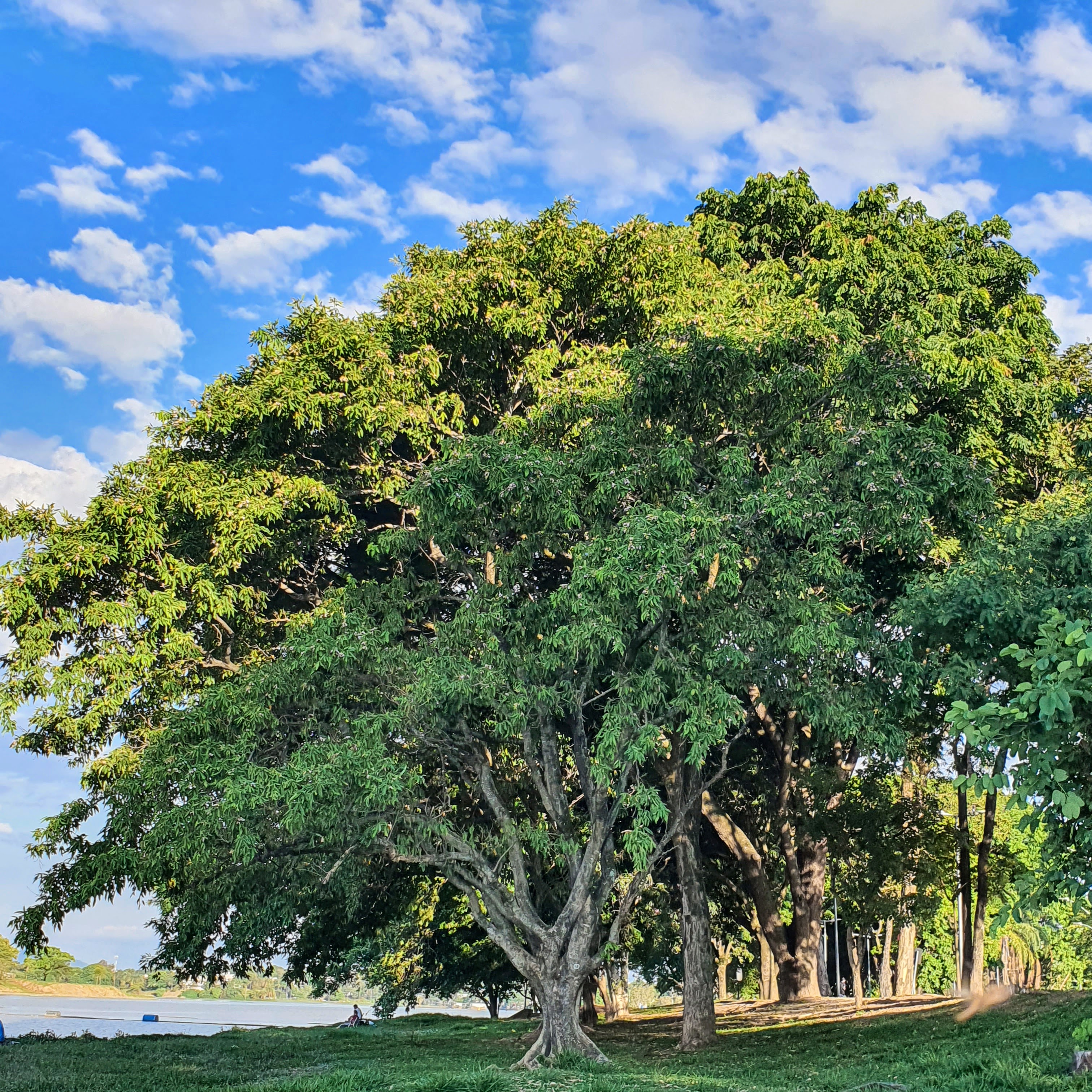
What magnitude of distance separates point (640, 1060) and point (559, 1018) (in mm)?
1764

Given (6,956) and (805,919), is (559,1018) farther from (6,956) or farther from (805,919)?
(6,956)

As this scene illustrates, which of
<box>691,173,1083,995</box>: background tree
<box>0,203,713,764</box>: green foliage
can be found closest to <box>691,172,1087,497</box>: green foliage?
<box>691,173,1083,995</box>: background tree

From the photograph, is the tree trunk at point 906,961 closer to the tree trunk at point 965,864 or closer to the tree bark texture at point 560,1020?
the tree trunk at point 965,864

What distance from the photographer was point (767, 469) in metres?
16.3

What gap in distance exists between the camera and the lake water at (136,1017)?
38.2 meters

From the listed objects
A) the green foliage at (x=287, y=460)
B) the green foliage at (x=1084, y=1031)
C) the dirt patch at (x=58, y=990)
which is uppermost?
the green foliage at (x=287, y=460)

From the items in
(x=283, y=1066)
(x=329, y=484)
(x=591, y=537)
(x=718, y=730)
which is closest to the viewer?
(x=718, y=730)

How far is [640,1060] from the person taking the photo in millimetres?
15961

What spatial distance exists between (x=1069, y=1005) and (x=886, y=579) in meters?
6.74

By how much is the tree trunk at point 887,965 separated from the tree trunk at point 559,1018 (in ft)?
73.7

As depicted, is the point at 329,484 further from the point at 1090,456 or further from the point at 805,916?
the point at 805,916

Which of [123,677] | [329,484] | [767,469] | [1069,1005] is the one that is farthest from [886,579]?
[123,677]

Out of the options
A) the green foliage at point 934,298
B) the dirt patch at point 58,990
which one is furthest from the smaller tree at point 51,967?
the green foliage at point 934,298

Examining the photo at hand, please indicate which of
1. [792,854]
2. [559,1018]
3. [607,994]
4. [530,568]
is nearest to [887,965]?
[607,994]
